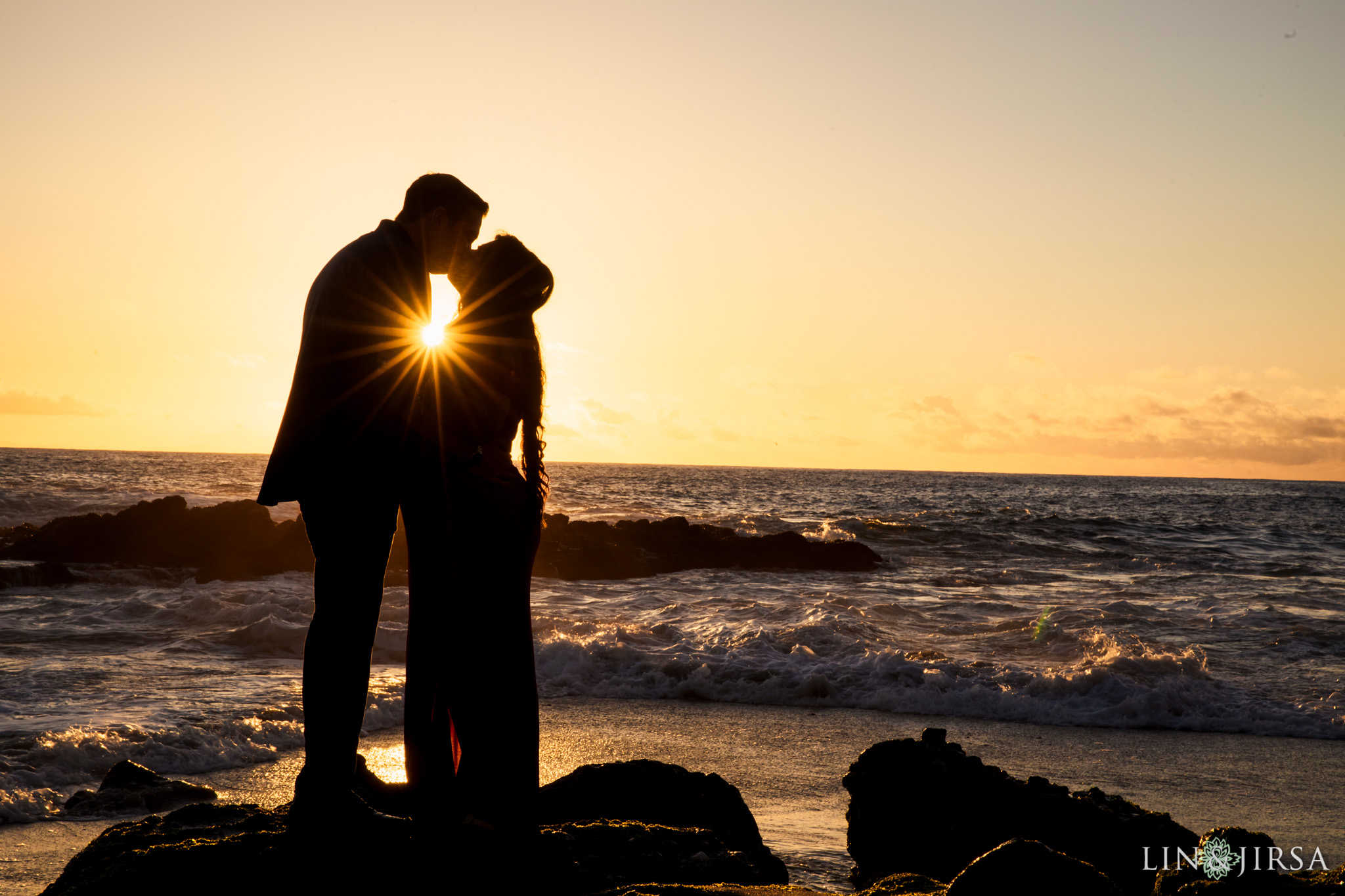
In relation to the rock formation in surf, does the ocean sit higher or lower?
lower

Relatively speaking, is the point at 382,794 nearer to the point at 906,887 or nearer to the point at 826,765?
the point at 906,887

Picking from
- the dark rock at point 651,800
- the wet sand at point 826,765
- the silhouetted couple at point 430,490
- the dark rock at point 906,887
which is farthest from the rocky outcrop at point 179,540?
the dark rock at point 906,887

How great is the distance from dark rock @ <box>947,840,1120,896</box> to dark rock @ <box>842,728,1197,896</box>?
1450 mm

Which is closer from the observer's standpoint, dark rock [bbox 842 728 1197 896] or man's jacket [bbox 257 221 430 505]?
man's jacket [bbox 257 221 430 505]

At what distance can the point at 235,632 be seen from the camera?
9594mm

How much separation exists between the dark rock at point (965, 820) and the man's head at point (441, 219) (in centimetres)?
268

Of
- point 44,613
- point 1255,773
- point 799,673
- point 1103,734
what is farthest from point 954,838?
point 44,613

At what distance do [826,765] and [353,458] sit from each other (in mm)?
4485

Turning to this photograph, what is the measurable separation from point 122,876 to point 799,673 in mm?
6590

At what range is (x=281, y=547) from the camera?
1773cm

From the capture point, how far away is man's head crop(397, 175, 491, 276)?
240 centimetres

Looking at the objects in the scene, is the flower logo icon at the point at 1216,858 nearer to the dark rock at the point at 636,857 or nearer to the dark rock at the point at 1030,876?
the dark rock at the point at 1030,876

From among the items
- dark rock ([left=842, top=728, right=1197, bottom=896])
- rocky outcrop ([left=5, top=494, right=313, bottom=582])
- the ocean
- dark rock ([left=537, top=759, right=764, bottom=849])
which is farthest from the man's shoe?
rocky outcrop ([left=5, top=494, right=313, bottom=582])

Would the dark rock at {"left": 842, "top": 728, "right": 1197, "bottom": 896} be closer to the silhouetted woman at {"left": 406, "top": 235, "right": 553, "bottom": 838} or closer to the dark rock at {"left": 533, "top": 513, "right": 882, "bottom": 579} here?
the silhouetted woman at {"left": 406, "top": 235, "right": 553, "bottom": 838}
